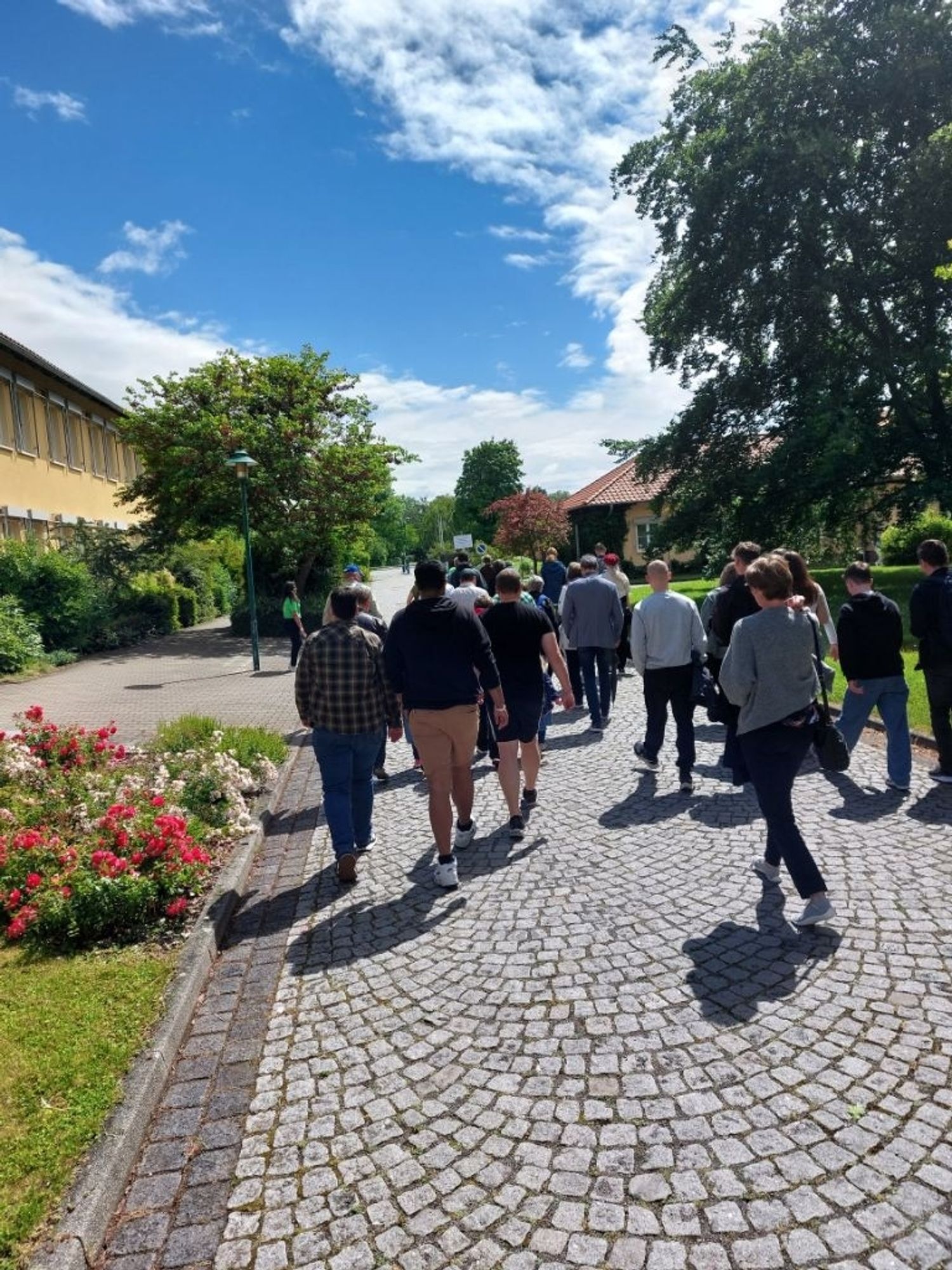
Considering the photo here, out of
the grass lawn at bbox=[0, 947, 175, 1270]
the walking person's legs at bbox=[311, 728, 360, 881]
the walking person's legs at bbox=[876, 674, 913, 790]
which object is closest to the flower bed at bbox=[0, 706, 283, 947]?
the grass lawn at bbox=[0, 947, 175, 1270]

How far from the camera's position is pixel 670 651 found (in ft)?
22.6

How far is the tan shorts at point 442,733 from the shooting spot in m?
5.06

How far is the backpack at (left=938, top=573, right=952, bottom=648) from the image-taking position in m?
6.25

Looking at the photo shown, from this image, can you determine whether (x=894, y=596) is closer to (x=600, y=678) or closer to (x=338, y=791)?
(x=600, y=678)

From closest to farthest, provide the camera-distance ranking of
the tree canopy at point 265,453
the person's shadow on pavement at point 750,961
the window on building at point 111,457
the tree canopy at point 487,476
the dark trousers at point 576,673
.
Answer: the person's shadow on pavement at point 750,961 < the dark trousers at point 576,673 < the tree canopy at point 265,453 < the window on building at point 111,457 < the tree canopy at point 487,476

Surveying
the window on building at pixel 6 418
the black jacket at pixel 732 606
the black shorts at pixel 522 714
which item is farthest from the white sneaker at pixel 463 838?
the window on building at pixel 6 418

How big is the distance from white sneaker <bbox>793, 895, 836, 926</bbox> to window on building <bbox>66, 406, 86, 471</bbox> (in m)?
30.6

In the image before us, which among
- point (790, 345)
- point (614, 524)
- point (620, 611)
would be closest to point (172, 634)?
point (620, 611)

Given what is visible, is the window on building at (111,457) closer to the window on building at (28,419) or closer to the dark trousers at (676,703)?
the window on building at (28,419)

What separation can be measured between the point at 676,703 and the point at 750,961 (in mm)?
3273

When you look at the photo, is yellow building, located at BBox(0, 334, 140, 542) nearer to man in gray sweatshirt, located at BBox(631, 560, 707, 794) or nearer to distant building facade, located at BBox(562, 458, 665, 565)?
man in gray sweatshirt, located at BBox(631, 560, 707, 794)

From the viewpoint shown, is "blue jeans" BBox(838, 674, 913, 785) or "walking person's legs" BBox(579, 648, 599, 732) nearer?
"blue jeans" BBox(838, 674, 913, 785)

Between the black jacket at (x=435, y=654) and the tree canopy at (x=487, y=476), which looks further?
the tree canopy at (x=487, y=476)

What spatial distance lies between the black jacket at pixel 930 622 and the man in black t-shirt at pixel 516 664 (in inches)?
122
